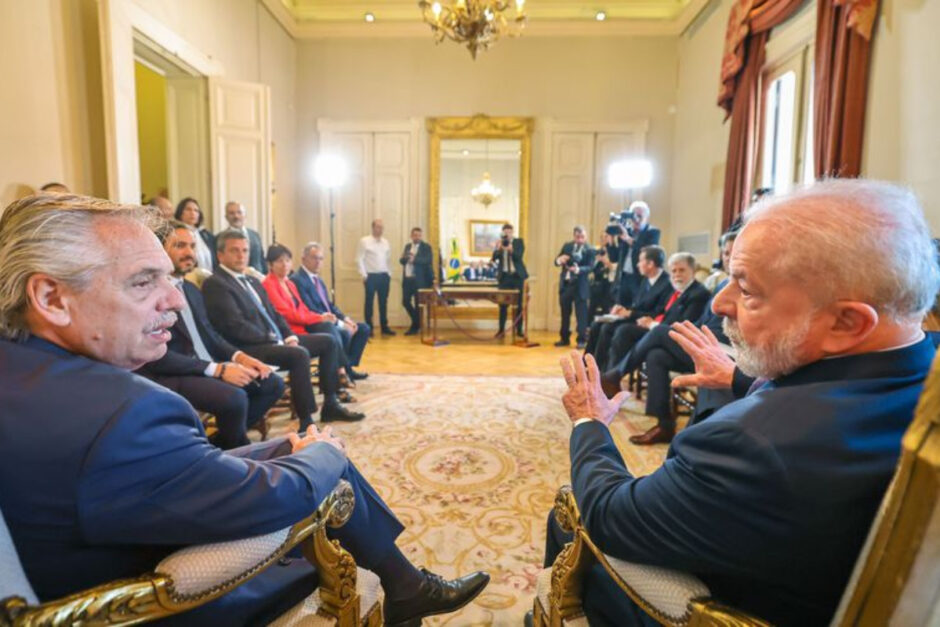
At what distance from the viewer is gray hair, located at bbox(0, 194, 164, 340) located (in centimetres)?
81

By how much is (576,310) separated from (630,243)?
1349mm

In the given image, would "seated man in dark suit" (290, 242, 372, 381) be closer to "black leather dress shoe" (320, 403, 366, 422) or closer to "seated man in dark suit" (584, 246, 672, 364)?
"black leather dress shoe" (320, 403, 366, 422)

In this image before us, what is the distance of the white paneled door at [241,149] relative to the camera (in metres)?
4.93

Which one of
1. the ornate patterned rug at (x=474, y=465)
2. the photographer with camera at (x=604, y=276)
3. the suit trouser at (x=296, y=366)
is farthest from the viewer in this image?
the photographer with camera at (x=604, y=276)

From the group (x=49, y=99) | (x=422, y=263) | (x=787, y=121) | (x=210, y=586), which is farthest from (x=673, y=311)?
(x=422, y=263)

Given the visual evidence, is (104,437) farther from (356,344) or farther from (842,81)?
(842,81)

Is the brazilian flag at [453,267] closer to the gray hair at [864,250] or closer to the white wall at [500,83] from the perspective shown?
the white wall at [500,83]

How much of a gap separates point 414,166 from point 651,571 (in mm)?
7145

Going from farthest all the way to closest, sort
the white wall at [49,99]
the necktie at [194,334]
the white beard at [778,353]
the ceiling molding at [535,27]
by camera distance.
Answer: the ceiling molding at [535,27], the white wall at [49,99], the necktie at [194,334], the white beard at [778,353]

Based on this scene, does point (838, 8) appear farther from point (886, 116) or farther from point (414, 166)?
point (414, 166)

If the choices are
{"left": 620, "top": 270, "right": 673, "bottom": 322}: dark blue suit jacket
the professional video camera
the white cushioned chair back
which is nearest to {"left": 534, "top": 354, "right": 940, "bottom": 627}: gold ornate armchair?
the white cushioned chair back

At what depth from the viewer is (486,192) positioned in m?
7.43

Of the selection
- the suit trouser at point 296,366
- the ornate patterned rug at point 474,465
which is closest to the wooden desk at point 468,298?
the ornate patterned rug at point 474,465

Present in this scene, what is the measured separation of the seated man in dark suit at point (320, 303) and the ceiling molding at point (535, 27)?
4.24 m
